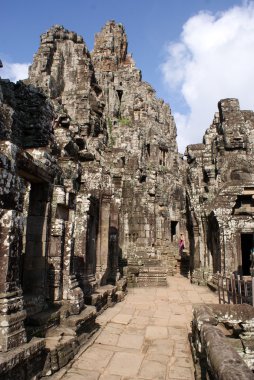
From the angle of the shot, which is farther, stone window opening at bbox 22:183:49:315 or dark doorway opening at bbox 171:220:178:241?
dark doorway opening at bbox 171:220:178:241

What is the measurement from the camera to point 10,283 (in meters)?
4.14

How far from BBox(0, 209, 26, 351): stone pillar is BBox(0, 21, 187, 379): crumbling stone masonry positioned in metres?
0.01

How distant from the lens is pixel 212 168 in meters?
16.4

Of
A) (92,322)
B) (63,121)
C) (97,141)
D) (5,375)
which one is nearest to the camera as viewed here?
(5,375)

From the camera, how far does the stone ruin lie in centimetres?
440

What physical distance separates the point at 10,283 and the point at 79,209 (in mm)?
4800

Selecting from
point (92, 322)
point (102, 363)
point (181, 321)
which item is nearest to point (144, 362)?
point (102, 363)

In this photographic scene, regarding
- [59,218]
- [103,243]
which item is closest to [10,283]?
[59,218]

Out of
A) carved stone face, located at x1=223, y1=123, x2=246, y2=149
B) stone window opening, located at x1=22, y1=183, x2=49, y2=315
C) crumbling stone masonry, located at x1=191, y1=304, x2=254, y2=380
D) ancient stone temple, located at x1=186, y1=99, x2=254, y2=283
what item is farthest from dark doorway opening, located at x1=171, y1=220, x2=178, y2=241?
stone window opening, located at x1=22, y1=183, x2=49, y2=315

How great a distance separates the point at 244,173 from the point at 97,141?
271 inches

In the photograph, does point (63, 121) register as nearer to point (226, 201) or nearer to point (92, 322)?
point (92, 322)

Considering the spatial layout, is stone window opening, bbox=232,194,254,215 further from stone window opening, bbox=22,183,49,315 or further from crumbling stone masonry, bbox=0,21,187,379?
stone window opening, bbox=22,183,49,315

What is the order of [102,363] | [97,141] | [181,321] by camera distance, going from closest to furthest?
1. [102,363]
2. [181,321]
3. [97,141]

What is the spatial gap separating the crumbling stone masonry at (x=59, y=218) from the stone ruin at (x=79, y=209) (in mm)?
27
